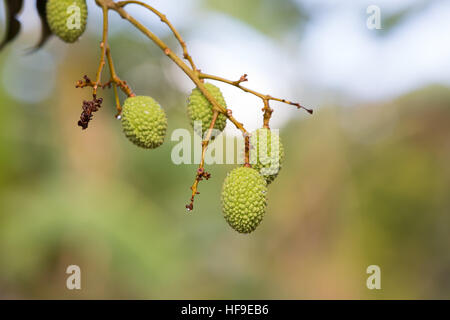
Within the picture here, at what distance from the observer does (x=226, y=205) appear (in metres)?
0.97

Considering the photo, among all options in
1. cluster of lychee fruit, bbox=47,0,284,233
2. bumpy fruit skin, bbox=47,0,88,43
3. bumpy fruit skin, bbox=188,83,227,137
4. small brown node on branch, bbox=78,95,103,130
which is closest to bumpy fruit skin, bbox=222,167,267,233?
cluster of lychee fruit, bbox=47,0,284,233

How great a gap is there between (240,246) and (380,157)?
2857mm

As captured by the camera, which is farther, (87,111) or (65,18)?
(65,18)

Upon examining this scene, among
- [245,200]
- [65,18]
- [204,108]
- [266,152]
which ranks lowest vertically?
[245,200]

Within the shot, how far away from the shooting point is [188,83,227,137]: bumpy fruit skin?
101 cm

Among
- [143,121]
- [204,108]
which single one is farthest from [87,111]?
[204,108]

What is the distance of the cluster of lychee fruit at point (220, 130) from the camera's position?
0.94m

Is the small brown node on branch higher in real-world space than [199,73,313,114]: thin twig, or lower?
lower

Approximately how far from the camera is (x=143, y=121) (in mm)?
1021

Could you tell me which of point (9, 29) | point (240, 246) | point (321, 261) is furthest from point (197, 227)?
point (9, 29)

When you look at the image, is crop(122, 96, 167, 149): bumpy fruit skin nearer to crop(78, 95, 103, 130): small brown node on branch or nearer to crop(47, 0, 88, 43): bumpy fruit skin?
crop(78, 95, 103, 130): small brown node on branch

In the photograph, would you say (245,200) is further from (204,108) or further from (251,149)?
(204,108)

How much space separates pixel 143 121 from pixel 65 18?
0.36 metres

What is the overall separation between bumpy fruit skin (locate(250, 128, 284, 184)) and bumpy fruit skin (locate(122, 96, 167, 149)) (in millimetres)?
240
